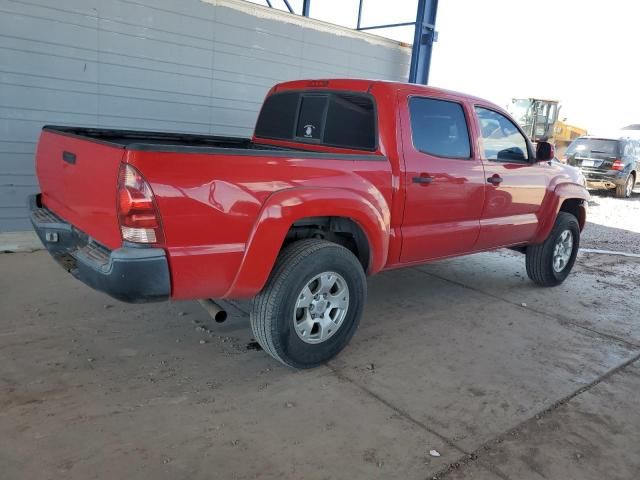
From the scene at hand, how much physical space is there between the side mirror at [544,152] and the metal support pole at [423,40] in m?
4.31

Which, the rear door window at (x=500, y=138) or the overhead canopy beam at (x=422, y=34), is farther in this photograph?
the overhead canopy beam at (x=422, y=34)

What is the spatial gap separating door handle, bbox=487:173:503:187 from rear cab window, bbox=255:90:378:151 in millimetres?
1389

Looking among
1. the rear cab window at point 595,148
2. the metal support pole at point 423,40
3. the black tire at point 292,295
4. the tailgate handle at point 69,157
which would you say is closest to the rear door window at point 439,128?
the black tire at point 292,295

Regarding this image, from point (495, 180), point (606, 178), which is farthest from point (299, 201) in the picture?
point (606, 178)

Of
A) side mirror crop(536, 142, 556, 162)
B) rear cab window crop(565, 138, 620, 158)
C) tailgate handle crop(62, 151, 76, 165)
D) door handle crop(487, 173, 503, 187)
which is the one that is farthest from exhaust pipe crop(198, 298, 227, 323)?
rear cab window crop(565, 138, 620, 158)

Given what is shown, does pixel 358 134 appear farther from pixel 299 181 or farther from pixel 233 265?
pixel 233 265

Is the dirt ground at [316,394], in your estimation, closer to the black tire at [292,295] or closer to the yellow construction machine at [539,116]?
the black tire at [292,295]

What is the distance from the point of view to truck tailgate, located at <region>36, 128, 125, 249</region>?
290 cm

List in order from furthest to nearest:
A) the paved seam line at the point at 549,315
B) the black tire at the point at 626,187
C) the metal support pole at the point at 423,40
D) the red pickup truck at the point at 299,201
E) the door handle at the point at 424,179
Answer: the black tire at the point at 626,187 → the metal support pole at the point at 423,40 → the paved seam line at the point at 549,315 → the door handle at the point at 424,179 → the red pickup truck at the point at 299,201

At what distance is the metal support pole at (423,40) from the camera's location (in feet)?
29.7

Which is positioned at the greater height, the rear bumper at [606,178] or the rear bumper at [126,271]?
the rear bumper at [606,178]

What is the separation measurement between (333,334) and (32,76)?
4.59 metres

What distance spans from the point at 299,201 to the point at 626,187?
15470 millimetres

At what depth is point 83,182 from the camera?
126 inches
